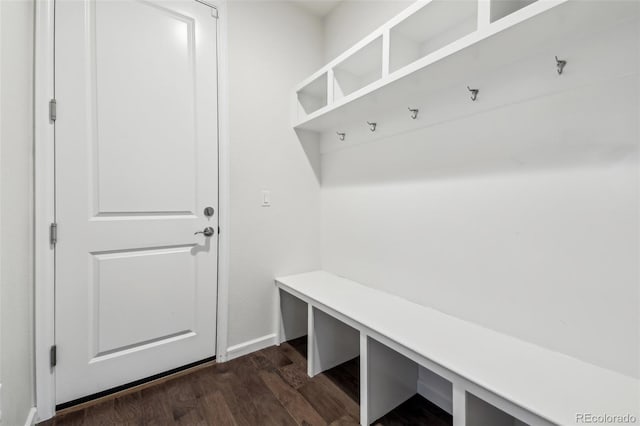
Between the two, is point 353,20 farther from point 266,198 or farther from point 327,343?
point 327,343

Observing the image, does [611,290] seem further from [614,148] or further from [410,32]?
[410,32]

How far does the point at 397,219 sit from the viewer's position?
66.9 inches

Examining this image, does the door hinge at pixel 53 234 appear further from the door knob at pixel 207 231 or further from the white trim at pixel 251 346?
the white trim at pixel 251 346

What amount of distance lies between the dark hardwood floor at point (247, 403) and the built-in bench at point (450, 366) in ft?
0.29

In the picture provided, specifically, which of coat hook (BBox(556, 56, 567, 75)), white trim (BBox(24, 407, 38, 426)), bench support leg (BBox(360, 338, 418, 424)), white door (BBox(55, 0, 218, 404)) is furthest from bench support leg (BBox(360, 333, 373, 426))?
white trim (BBox(24, 407, 38, 426))

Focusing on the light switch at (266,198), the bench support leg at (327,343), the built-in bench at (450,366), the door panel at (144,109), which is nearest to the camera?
the built-in bench at (450,366)

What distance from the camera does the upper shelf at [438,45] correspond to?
0.90 metres

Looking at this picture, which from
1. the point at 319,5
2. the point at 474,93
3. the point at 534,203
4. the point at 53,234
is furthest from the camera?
the point at 319,5

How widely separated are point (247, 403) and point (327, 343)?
57cm

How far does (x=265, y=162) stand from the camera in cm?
204

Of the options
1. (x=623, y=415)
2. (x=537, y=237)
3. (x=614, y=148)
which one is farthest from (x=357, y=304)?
(x=614, y=148)

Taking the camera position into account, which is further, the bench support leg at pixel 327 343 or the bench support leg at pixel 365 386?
the bench support leg at pixel 327 343

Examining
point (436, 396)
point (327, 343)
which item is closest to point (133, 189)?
point (327, 343)

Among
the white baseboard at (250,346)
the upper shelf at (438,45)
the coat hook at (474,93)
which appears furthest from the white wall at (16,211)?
the coat hook at (474,93)
